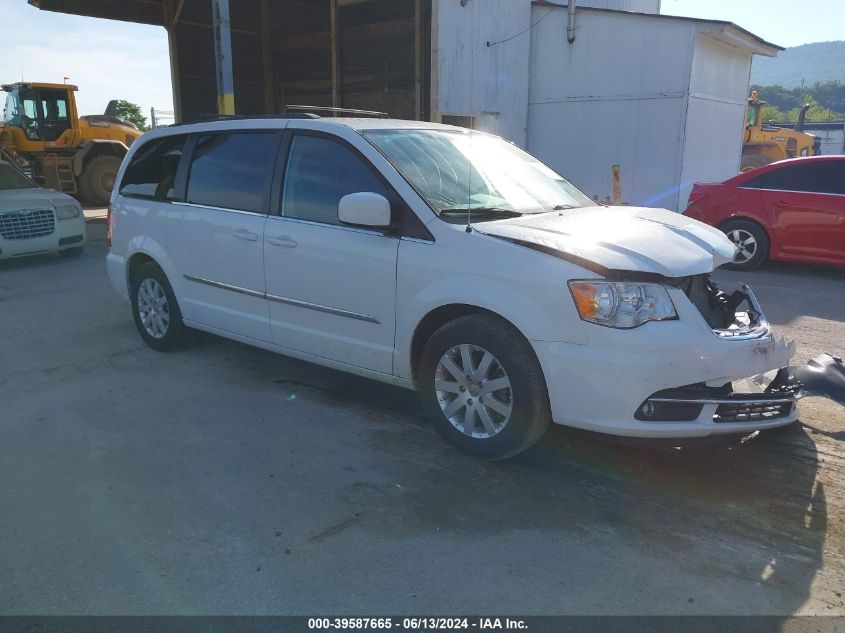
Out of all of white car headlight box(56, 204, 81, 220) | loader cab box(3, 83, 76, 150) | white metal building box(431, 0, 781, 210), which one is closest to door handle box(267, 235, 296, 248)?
white car headlight box(56, 204, 81, 220)

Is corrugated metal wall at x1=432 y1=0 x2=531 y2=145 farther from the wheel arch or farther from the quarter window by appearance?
the wheel arch

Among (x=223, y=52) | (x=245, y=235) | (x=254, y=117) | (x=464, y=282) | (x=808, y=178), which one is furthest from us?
(x=223, y=52)

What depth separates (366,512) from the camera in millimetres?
3176

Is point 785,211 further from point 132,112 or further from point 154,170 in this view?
point 132,112

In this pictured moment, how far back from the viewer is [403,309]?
3787 mm

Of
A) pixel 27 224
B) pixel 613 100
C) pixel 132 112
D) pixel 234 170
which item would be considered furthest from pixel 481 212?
pixel 132 112

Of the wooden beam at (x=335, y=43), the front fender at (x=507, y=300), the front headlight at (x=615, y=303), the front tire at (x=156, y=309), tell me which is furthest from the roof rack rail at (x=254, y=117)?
the wooden beam at (x=335, y=43)

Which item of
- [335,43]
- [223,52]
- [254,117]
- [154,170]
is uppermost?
[335,43]

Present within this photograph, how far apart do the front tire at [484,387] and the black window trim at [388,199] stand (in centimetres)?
58

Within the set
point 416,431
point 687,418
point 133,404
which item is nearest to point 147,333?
point 133,404

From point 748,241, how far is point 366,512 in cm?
775

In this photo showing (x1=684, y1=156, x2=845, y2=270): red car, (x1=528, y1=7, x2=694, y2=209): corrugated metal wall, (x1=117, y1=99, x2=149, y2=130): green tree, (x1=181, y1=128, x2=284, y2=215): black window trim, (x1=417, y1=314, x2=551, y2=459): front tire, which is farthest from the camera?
(x1=117, y1=99, x2=149, y2=130): green tree

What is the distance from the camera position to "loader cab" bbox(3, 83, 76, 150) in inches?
717

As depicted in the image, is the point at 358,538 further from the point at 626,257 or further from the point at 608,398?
the point at 626,257
